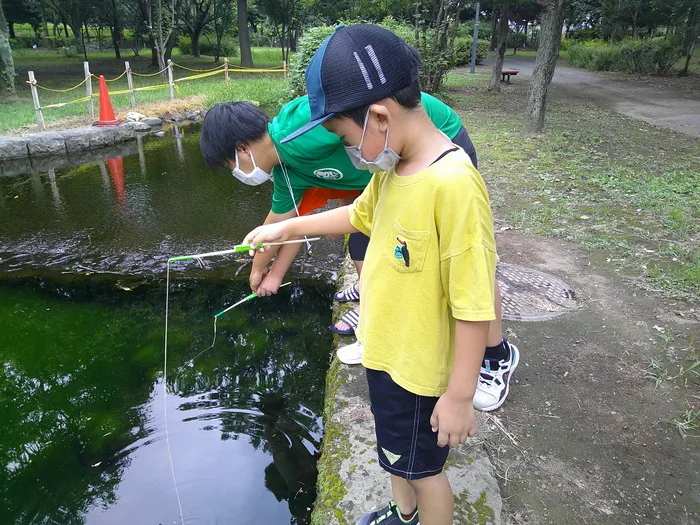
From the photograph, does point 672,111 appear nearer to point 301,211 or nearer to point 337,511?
point 301,211

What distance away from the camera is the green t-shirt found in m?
2.22

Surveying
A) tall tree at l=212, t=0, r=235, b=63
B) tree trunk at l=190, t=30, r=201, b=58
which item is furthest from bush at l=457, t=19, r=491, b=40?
tree trunk at l=190, t=30, r=201, b=58

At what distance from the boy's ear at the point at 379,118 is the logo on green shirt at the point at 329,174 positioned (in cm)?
112

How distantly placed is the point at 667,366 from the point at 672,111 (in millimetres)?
10786

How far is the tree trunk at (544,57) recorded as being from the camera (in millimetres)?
8000

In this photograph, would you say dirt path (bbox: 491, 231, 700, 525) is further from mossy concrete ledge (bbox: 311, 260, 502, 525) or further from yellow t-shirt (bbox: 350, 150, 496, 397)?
yellow t-shirt (bbox: 350, 150, 496, 397)

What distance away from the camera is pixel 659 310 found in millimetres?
3082

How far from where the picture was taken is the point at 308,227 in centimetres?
171

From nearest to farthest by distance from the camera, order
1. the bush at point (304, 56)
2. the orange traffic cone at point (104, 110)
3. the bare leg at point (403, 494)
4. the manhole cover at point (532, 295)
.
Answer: the bare leg at point (403, 494), the manhole cover at point (532, 295), the orange traffic cone at point (104, 110), the bush at point (304, 56)

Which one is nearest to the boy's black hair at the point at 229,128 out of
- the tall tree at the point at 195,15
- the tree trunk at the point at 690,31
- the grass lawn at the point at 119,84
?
the grass lawn at the point at 119,84

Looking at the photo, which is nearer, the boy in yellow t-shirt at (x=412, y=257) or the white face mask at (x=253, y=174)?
the boy in yellow t-shirt at (x=412, y=257)

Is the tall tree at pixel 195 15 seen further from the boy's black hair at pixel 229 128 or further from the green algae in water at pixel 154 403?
the boy's black hair at pixel 229 128

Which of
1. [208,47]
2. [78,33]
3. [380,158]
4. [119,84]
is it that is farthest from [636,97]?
[78,33]

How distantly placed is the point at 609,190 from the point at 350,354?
12.7ft
